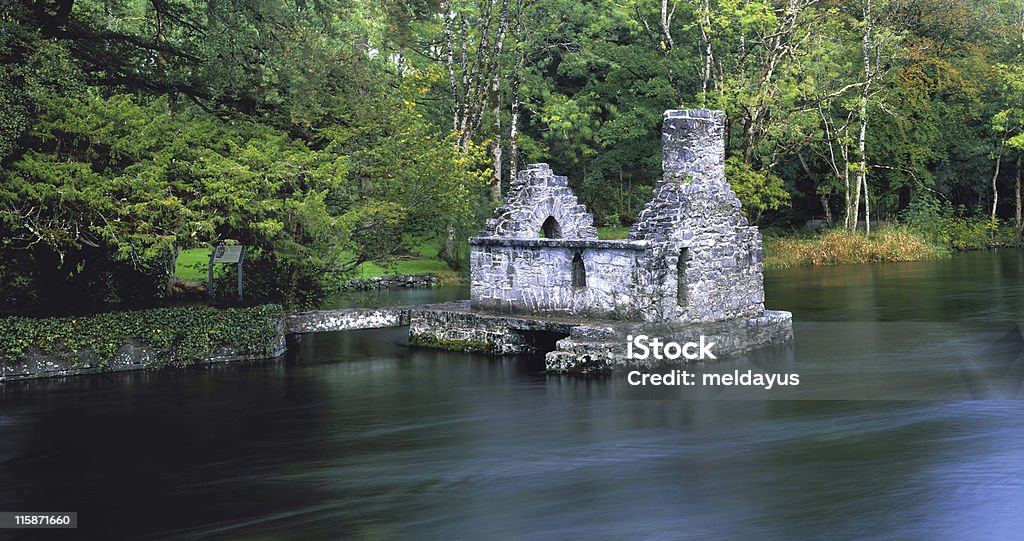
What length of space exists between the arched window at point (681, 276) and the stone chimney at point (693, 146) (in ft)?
4.71

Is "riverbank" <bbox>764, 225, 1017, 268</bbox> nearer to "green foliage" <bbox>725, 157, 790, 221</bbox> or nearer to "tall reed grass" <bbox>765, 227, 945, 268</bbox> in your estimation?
"tall reed grass" <bbox>765, 227, 945, 268</bbox>

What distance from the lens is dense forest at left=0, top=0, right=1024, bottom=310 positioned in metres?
23.9

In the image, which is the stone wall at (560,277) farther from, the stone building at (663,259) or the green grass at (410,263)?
the green grass at (410,263)

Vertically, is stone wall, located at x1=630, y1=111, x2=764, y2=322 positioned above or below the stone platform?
above

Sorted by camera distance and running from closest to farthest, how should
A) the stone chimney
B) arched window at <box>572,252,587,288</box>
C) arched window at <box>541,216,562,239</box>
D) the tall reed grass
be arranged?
the stone chimney → arched window at <box>572,252,587,288</box> → arched window at <box>541,216,562,239</box> → the tall reed grass

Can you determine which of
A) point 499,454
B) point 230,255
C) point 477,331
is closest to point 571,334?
point 477,331

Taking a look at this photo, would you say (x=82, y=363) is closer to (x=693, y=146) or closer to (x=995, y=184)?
(x=693, y=146)

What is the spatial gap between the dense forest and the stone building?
3.70m

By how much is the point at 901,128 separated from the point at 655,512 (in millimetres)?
41882

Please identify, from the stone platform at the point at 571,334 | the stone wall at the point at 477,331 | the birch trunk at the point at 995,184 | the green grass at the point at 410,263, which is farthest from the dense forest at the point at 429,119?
the stone platform at the point at 571,334

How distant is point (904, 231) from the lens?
4969cm

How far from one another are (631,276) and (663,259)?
680 mm

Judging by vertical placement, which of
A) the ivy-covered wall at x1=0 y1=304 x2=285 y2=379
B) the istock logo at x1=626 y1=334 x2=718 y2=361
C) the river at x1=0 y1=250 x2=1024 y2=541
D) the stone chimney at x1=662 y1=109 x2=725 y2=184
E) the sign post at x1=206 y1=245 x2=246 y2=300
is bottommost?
the river at x1=0 y1=250 x2=1024 y2=541

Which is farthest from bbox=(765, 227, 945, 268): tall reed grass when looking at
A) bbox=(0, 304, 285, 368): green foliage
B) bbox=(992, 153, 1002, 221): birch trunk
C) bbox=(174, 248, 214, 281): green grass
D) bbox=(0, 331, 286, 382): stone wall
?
bbox=(0, 331, 286, 382): stone wall
